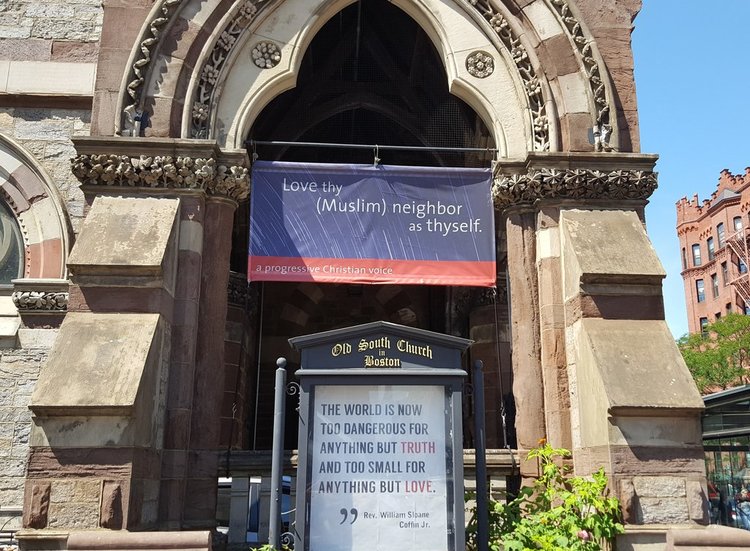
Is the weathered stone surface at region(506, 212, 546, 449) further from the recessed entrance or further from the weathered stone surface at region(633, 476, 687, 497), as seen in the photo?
the recessed entrance

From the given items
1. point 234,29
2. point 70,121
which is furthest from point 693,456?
point 70,121

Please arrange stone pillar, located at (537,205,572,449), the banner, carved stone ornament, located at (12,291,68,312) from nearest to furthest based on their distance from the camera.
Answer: stone pillar, located at (537,205,572,449)
the banner
carved stone ornament, located at (12,291,68,312)

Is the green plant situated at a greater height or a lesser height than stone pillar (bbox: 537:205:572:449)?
lesser

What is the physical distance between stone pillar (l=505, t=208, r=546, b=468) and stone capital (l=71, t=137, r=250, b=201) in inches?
150

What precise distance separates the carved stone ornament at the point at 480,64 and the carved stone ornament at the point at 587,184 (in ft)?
5.16

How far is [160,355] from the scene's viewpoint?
8266mm

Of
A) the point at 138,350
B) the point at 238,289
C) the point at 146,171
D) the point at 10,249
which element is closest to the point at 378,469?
the point at 138,350

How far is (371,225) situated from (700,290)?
57755mm

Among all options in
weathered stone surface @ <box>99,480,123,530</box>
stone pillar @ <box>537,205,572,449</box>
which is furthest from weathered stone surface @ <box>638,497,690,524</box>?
weathered stone surface @ <box>99,480,123,530</box>

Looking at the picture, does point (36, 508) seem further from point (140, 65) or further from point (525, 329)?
point (525, 329)

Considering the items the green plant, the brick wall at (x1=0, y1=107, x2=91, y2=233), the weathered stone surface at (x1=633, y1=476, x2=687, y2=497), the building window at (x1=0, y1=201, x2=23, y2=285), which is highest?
the brick wall at (x1=0, y1=107, x2=91, y2=233)

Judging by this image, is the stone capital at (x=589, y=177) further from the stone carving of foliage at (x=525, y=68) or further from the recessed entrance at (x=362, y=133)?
the recessed entrance at (x=362, y=133)

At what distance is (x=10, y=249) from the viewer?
35.7ft

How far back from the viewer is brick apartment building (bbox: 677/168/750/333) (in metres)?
54.4
